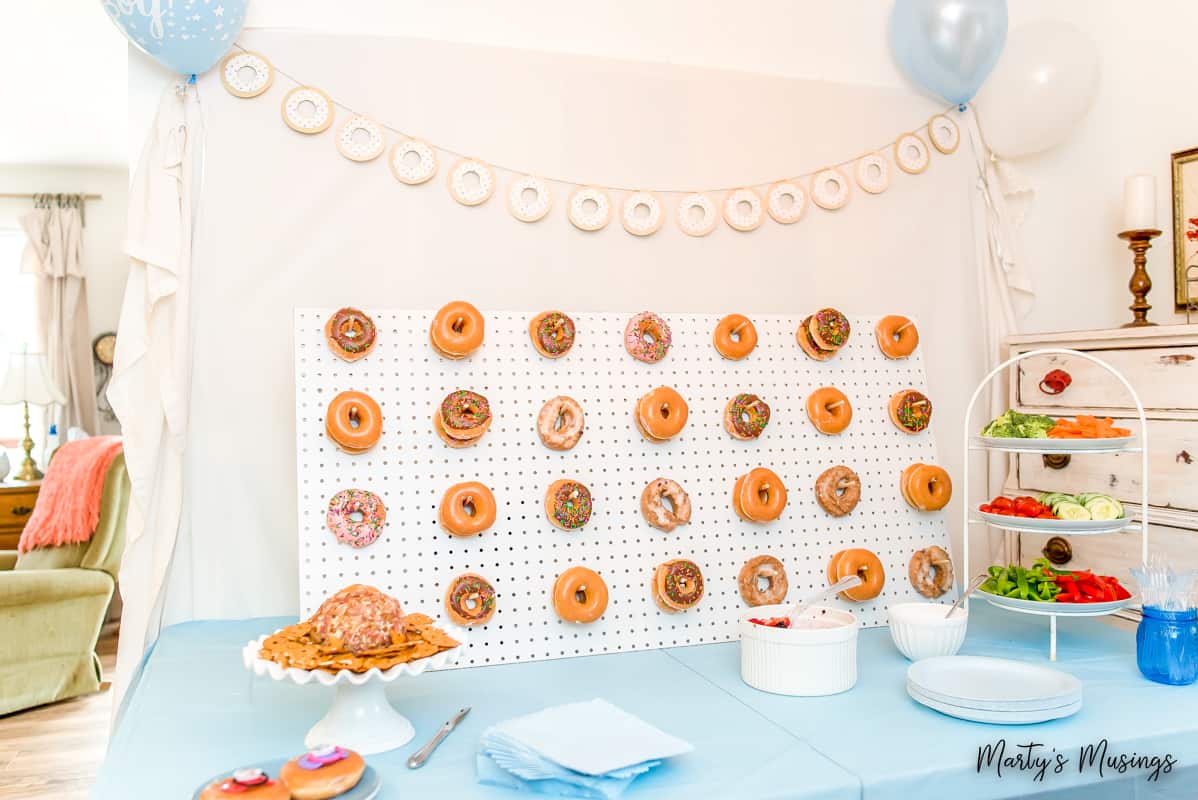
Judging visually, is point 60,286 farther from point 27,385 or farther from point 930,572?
point 930,572

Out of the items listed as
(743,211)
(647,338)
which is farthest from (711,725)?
(743,211)

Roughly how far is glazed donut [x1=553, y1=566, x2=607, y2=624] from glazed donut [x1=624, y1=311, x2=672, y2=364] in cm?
47

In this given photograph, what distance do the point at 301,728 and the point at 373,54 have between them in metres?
1.42

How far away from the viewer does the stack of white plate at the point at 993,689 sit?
1338mm

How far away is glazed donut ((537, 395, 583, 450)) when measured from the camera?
1.83 meters

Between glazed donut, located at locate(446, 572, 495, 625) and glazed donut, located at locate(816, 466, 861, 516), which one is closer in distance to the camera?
glazed donut, located at locate(446, 572, 495, 625)

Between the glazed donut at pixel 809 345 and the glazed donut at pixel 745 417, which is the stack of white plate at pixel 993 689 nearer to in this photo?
the glazed donut at pixel 745 417

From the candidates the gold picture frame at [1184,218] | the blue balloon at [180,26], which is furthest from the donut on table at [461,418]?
the gold picture frame at [1184,218]

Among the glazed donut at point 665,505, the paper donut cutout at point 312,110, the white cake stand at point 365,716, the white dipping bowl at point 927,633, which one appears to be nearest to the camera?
the white cake stand at point 365,716

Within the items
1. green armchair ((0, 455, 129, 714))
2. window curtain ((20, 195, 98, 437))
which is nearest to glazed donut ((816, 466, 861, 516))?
green armchair ((0, 455, 129, 714))

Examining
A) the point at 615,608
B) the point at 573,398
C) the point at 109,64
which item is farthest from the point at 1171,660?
the point at 109,64

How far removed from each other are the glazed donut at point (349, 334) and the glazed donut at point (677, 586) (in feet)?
2.40

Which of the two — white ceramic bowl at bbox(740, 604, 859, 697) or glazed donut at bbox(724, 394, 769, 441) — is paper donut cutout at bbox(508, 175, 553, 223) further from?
white ceramic bowl at bbox(740, 604, 859, 697)

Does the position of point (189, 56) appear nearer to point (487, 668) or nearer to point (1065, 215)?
point (487, 668)
